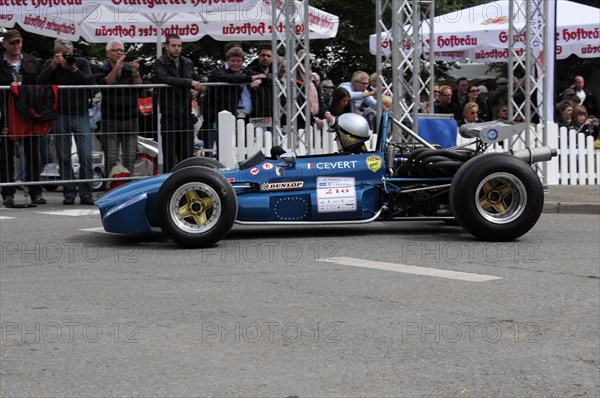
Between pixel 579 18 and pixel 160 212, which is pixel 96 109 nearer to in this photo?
pixel 160 212

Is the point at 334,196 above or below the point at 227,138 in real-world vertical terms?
below

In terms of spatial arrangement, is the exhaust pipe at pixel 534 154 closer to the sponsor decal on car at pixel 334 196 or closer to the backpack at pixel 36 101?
the sponsor decal on car at pixel 334 196

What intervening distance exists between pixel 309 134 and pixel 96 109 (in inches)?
114

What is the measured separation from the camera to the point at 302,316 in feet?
22.0

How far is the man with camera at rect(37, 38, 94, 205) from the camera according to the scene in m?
13.4

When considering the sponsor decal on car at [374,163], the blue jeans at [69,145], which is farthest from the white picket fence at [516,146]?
the sponsor decal on car at [374,163]

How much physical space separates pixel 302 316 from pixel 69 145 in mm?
7401

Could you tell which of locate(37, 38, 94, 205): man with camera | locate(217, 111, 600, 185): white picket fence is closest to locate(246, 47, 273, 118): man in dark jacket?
locate(217, 111, 600, 185): white picket fence

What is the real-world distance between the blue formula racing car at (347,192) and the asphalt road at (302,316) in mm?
235

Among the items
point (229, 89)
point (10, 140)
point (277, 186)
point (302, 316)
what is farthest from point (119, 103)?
point (302, 316)

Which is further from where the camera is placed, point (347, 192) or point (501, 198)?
point (347, 192)

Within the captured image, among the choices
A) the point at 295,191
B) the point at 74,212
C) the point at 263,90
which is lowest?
the point at 74,212

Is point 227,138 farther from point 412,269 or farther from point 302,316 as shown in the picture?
point 302,316

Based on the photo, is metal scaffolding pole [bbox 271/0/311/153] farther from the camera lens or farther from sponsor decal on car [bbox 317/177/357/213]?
sponsor decal on car [bbox 317/177/357/213]
